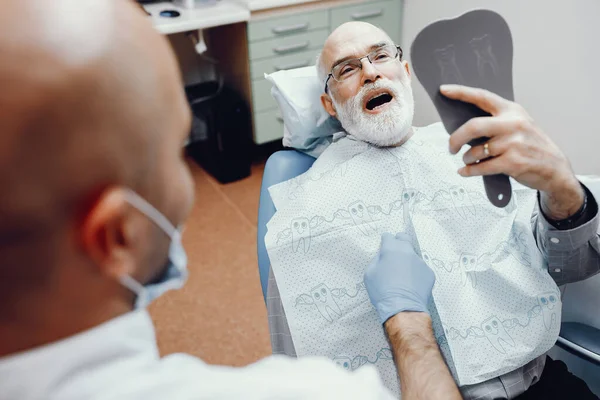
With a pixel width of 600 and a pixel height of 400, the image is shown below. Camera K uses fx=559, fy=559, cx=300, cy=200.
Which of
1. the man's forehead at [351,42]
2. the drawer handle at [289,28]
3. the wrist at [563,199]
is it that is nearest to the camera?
the wrist at [563,199]

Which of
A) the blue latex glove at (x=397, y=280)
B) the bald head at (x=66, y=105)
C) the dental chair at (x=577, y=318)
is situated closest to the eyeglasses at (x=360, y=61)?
the dental chair at (x=577, y=318)

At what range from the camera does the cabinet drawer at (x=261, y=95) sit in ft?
9.60

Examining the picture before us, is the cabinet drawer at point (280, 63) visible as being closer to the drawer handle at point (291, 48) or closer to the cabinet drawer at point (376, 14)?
the drawer handle at point (291, 48)

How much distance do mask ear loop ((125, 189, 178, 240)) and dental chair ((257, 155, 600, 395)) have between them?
788mm

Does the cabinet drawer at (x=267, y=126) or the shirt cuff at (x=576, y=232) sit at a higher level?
the shirt cuff at (x=576, y=232)

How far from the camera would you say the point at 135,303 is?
60 cm

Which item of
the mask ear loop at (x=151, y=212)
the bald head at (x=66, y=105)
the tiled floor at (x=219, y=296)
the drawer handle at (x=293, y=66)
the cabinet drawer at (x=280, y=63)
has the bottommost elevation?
the tiled floor at (x=219, y=296)

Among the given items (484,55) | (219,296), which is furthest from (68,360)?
(219,296)

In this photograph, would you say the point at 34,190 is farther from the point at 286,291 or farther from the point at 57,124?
the point at 286,291

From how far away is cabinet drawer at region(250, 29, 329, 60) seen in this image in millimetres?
2852

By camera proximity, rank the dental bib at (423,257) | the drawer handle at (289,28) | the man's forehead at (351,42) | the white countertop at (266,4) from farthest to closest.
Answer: the drawer handle at (289,28) → the white countertop at (266,4) → the man's forehead at (351,42) → the dental bib at (423,257)

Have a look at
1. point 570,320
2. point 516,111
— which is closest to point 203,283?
point 570,320

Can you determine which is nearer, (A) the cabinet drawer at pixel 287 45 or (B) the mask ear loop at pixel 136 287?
(B) the mask ear loop at pixel 136 287

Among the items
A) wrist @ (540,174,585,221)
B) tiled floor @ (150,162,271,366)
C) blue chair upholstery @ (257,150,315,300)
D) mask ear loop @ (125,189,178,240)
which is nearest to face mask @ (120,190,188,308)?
mask ear loop @ (125,189,178,240)
